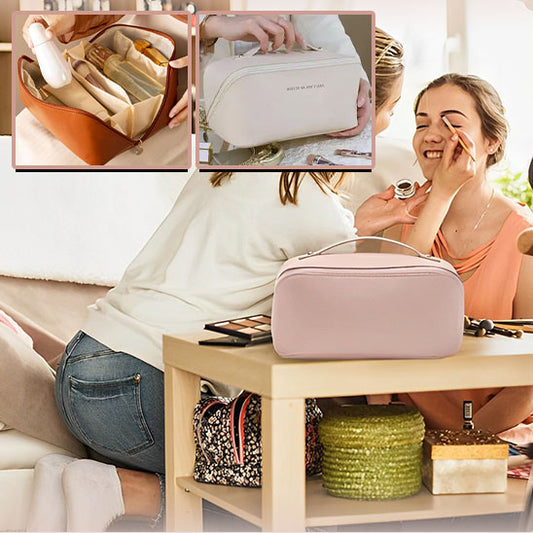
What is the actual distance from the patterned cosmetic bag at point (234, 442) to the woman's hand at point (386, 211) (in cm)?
58

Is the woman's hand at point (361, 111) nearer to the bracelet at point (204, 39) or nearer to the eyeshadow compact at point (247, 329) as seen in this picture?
the bracelet at point (204, 39)

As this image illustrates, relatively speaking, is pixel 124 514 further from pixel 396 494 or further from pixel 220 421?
pixel 396 494

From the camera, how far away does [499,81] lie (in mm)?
2037

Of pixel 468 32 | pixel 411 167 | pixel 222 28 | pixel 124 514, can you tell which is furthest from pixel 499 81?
pixel 124 514

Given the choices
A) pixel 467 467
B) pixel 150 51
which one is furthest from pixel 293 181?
pixel 467 467

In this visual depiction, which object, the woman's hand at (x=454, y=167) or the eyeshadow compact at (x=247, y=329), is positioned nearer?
the eyeshadow compact at (x=247, y=329)

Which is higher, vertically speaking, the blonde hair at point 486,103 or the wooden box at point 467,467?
the blonde hair at point 486,103

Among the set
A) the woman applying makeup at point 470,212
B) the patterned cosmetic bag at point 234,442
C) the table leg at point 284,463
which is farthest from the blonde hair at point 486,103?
the table leg at point 284,463

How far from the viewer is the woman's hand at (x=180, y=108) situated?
1975 millimetres

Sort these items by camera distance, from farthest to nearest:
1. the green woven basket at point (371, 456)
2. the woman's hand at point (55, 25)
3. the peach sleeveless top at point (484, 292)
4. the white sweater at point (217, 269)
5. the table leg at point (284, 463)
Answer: the woman's hand at point (55, 25), the peach sleeveless top at point (484, 292), the white sweater at point (217, 269), the green woven basket at point (371, 456), the table leg at point (284, 463)

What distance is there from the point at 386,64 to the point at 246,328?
2.63 ft

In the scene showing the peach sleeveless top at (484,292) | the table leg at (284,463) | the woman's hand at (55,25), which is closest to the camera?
the table leg at (284,463)

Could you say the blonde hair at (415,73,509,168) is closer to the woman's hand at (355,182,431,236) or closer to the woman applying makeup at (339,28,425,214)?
the woman applying makeup at (339,28,425,214)

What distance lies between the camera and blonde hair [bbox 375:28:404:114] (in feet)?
6.54
